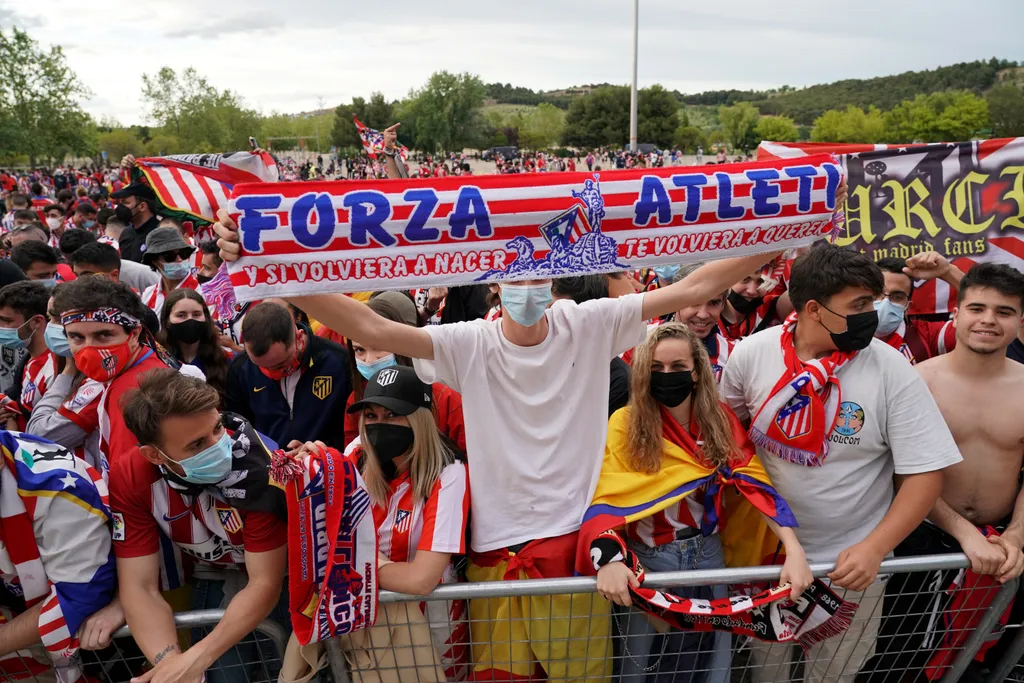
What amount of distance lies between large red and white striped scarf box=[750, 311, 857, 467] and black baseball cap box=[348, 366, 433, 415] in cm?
139

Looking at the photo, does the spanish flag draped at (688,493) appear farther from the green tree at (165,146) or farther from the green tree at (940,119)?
the green tree at (940,119)

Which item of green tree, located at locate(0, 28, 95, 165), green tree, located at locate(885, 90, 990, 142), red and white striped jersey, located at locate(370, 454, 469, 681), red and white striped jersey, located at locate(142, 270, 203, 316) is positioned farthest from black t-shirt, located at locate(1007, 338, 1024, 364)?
green tree, located at locate(885, 90, 990, 142)

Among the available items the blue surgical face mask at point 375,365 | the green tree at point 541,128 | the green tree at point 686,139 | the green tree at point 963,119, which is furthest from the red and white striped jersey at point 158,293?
the green tree at point 541,128

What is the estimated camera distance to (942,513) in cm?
278

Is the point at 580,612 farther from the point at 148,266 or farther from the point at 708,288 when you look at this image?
the point at 148,266

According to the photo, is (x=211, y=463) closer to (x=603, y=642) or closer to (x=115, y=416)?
(x=115, y=416)

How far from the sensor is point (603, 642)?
264cm

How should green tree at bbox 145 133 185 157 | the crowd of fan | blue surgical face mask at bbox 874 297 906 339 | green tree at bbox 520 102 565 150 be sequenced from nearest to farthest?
the crowd of fan
blue surgical face mask at bbox 874 297 906 339
green tree at bbox 145 133 185 157
green tree at bbox 520 102 565 150

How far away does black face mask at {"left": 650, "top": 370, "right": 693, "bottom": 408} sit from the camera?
277 cm

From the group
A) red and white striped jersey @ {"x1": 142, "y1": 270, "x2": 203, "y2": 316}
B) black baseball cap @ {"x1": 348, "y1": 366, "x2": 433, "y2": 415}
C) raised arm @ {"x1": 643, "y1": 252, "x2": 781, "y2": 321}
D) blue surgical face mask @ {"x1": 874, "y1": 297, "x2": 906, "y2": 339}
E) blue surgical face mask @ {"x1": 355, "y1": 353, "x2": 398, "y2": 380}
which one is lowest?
red and white striped jersey @ {"x1": 142, "y1": 270, "x2": 203, "y2": 316}

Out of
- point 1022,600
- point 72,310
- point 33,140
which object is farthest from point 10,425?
point 33,140

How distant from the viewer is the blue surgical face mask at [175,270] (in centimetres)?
617

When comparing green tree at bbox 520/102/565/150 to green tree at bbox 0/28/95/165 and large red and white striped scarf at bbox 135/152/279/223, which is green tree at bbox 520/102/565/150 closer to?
green tree at bbox 0/28/95/165

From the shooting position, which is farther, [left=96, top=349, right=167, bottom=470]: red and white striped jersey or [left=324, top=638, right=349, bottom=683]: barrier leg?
[left=96, top=349, right=167, bottom=470]: red and white striped jersey
